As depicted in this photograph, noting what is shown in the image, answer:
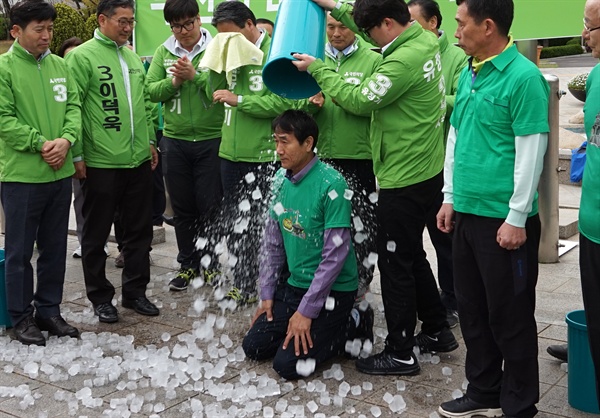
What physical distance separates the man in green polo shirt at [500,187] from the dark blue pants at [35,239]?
111 inches

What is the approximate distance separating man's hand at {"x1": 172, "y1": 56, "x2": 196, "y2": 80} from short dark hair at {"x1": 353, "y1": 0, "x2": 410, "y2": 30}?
2.07 meters

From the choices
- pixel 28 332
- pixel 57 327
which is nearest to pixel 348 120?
pixel 57 327

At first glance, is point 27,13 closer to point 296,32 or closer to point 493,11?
point 296,32

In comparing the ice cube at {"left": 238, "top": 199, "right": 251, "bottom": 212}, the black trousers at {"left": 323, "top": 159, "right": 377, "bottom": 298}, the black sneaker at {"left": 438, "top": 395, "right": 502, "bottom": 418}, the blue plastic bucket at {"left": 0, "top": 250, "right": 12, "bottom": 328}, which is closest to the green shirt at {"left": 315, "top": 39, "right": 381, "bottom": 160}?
the black trousers at {"left": 323, "top": 159, "right": 377, "bottom": 298}

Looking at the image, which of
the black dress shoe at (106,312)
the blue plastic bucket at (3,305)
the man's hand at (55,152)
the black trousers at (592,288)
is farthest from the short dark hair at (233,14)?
the black trousers at (592,288)

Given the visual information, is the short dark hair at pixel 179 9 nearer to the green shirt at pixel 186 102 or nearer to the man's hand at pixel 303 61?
the green shirt at pixel 186 102

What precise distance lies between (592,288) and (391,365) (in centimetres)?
142

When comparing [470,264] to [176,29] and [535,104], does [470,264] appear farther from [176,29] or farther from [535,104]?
[176,29]

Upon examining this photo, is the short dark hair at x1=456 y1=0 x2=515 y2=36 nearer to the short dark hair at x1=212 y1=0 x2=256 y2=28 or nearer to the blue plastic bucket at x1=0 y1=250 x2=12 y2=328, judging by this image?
the short dark hair at x1=212 y1=0 x2=256 y2=28

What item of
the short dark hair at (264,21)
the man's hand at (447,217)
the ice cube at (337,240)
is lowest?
the ice cube at (337,240)

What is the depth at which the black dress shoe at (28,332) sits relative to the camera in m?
5.24

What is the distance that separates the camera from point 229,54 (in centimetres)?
584

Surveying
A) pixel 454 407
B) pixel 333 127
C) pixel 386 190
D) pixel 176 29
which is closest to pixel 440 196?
pixel 386 190

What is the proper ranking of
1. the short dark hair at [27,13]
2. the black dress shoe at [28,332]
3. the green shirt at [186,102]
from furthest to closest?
the green shirt at [186,102] → the black dress shoe at [28,332] → the short dark hair at [27,13]
